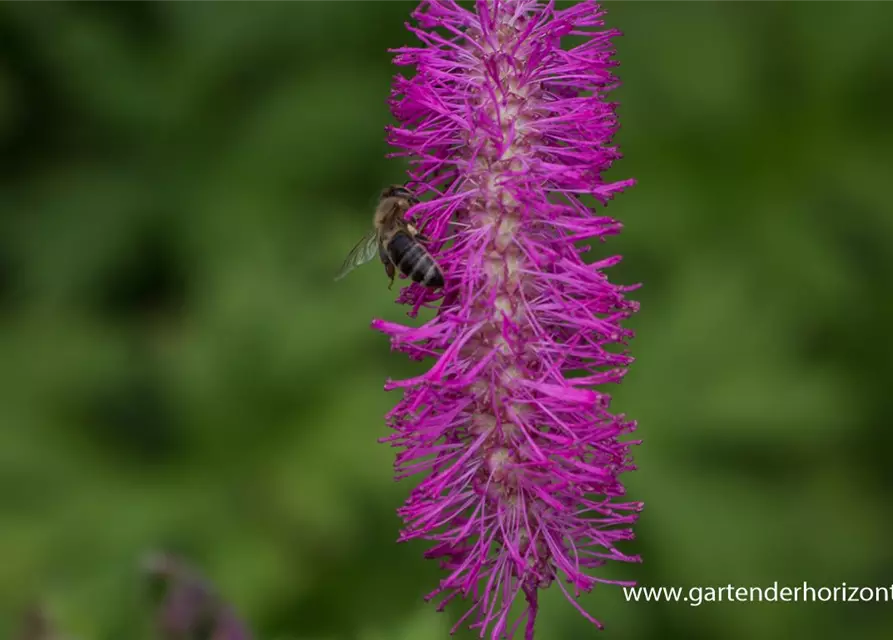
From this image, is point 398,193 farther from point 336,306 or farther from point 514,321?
point 336,306

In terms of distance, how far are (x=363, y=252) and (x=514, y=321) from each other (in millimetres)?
1010

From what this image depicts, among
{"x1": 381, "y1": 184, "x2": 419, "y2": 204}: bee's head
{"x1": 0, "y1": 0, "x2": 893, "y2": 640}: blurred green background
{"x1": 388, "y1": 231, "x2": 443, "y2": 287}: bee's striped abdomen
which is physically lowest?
{"x1": 0, "y1": 0, "x2": 893, "y2": 640}: blurred green background

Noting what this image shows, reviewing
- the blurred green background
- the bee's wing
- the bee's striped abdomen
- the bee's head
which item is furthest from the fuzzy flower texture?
the blurred green background

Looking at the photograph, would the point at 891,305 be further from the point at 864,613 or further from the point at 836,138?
the point at 864,613

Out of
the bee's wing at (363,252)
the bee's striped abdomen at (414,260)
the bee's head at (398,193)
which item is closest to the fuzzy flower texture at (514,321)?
the bee's striped abdomen at (414,260)

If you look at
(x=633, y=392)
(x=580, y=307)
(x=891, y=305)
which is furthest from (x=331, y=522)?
(x=891, y=305)

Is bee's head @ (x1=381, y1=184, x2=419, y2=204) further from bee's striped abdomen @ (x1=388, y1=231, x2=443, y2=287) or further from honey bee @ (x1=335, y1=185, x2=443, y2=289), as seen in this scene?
bee's striped abdomen @ (x1=388, y1=231, x2=443, y2=287)

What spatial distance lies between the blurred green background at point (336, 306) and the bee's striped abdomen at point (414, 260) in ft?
6.94

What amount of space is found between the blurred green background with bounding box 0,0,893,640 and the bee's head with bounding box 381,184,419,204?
2.09m

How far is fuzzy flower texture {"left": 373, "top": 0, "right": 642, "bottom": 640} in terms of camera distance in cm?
265

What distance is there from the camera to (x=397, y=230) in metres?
3.20

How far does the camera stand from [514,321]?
8.76 feet

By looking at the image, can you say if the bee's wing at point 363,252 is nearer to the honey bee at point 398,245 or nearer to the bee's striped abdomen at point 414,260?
the honey bee at point 398,245

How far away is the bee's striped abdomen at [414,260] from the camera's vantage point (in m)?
2.79
